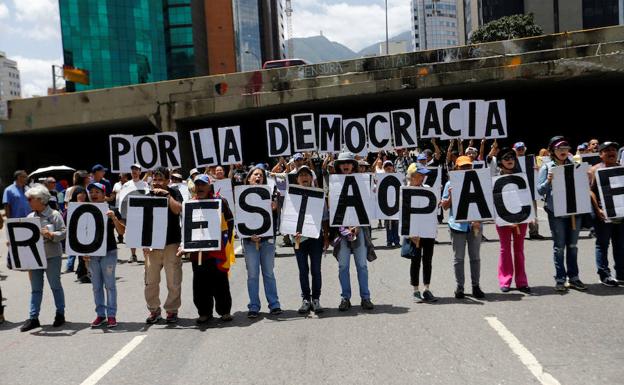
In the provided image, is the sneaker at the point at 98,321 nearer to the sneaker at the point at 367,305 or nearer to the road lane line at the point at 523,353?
the sneaker at the point at 367,305

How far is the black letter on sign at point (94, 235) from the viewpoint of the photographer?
808 cm

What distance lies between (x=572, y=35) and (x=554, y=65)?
1429 mm

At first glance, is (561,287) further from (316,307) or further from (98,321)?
(98,321)

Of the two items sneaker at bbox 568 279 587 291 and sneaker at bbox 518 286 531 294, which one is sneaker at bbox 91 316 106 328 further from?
sneaker at bbox 568 279 587 291

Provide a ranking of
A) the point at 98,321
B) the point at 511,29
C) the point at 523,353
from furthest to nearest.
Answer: the point at 511,29
the point at 98,321
the point at 523,353

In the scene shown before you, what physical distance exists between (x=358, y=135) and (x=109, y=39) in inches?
2961

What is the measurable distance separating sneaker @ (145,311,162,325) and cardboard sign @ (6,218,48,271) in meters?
1.58

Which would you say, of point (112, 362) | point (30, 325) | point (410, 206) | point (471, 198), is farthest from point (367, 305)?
point (30, 325)

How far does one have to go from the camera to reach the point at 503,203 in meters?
8.60

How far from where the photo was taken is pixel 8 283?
42.2 feet

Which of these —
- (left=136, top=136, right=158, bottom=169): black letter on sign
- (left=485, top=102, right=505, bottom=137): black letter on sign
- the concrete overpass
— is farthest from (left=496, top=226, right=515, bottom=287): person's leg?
the concrete overpass

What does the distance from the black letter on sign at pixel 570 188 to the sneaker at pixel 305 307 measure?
3783mm

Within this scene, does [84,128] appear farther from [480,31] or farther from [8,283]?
[480,31]

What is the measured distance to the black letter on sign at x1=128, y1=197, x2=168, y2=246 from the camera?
8.01 m
